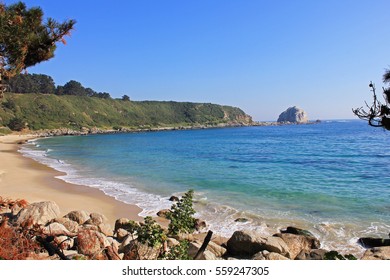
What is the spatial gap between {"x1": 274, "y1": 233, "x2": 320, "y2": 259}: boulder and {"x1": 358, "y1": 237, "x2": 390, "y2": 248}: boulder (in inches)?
68.1

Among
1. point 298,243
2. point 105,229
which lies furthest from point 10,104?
point 298,243

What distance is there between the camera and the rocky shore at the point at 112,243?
634cm

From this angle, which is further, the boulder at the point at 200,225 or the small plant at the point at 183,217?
the boulder at the point at 200,225

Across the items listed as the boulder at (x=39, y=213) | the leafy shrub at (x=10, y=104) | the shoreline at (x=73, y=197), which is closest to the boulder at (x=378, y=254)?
the shoreline at (x=73, y=197)

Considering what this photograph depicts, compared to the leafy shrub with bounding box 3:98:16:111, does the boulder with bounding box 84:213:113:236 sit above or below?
below

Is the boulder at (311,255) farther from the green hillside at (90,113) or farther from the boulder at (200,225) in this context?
the green hillside at (90,113)

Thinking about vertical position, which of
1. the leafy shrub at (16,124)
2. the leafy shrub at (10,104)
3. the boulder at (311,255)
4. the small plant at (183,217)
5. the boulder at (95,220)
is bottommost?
the boulder at (311,255)

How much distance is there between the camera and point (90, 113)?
14238cm

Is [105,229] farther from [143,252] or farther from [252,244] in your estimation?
[143,252]

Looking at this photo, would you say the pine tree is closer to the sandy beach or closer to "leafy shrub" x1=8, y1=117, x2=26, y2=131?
the sandy beach

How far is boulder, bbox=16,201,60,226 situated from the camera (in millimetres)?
10094

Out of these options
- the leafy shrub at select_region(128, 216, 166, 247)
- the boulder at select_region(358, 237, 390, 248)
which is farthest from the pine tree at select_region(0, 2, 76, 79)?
the boulder at select_region(358, 237, 390, 248)

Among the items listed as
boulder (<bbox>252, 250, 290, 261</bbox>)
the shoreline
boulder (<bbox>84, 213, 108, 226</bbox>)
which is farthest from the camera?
the shoreline
